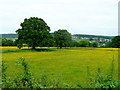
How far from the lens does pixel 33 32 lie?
32.7 metres

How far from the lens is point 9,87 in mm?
2844

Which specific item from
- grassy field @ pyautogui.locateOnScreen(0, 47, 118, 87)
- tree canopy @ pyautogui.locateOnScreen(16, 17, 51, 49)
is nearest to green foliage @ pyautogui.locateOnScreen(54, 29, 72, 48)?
tree canopy @ pyautogui.locateOnScreen(16, 17, 51, 49)

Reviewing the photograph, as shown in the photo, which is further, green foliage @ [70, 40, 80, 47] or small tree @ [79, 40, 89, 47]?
small tree @ [79, 40, 89, 47]

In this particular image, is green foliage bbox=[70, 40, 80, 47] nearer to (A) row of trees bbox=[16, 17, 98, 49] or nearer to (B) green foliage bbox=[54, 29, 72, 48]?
(B) green foliage bbox=[54, 29, 72, 48]

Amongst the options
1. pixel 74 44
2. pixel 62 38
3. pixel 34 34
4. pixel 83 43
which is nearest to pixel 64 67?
pixel 34 34

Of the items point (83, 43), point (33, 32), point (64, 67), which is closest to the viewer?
point (64, 67)

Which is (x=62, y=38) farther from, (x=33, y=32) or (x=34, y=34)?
(x=33, y=32)

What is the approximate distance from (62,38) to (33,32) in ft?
36.4

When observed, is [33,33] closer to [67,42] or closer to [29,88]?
[67,42]

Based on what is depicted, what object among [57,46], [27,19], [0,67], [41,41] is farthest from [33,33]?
[0,67]

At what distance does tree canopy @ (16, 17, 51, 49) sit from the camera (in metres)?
32.7

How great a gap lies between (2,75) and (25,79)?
1.53 ft

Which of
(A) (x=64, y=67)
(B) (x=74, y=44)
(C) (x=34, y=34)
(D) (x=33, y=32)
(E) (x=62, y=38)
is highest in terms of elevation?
(D) (x=33, y=32)

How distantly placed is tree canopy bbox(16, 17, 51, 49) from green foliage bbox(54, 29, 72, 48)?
6.63m
